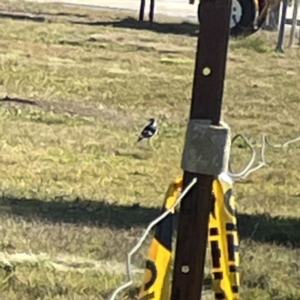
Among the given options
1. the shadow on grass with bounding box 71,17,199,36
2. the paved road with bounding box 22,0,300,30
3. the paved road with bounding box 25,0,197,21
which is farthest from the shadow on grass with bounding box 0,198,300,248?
the paved road with bounding box 25,0,197,21

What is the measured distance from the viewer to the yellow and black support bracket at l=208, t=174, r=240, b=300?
3.93 metres

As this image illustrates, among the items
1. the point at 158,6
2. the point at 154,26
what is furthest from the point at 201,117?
the point at 158,6

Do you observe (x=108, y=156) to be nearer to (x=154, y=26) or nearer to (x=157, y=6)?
(x=154, y=26)

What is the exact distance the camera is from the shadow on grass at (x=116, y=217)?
6914 millimetres

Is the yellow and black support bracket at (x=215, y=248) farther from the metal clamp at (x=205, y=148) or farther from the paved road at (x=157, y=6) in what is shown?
the paved road at (x=157, y=6)

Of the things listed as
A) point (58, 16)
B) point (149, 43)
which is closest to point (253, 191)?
Result: point (149, 43)

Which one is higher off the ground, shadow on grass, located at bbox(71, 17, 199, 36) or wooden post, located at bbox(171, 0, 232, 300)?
wooden post, located at bbox(171, 0, 232, 300)

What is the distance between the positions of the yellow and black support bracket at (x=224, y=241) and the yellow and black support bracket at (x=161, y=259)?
14cm

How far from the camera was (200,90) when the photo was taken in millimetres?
3727

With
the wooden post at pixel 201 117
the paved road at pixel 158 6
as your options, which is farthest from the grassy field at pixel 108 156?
the paved road at pixel 158 6

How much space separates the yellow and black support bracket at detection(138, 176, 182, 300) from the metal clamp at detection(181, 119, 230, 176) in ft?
0.42

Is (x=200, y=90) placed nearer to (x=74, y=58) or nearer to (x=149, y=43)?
(x=74, y=58)

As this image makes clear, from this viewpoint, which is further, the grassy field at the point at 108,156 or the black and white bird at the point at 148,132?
the black and white bird at the point at 148,132

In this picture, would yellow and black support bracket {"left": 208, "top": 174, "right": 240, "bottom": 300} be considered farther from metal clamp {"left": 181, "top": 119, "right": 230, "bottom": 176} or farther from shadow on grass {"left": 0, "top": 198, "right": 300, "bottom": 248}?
shadow on grass {"left": 0, "top": 198, "right": 300, "bottom": 248}
